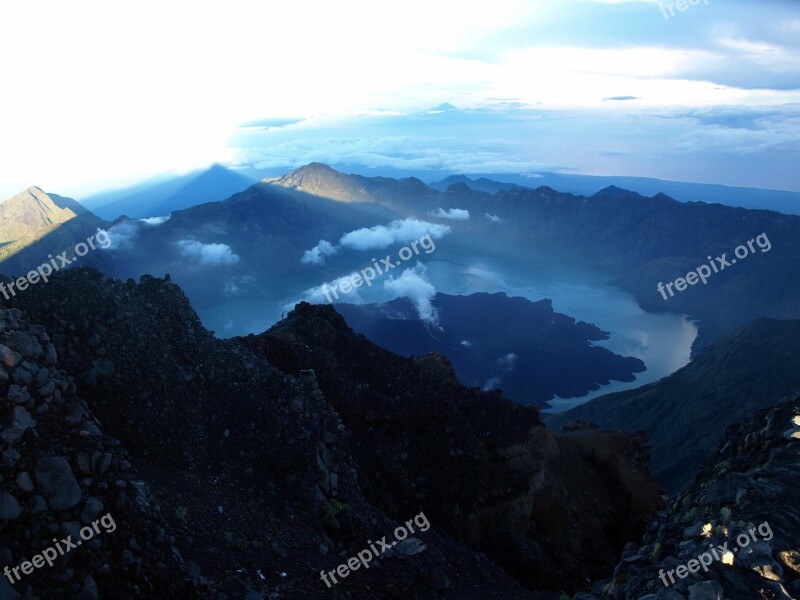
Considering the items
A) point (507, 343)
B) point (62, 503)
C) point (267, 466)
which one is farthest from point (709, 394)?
point (62, 503)

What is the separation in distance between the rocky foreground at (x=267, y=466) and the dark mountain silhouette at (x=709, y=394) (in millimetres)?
40169

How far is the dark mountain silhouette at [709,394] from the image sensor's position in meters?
65.0

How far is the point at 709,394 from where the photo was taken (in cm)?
7600

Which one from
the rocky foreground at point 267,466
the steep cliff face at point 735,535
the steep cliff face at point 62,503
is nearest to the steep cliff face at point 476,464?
the rocky foreground at point 267,466

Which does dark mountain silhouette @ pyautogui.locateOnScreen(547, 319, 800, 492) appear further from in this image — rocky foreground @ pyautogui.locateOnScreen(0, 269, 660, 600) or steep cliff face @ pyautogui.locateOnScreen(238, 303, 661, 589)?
rocky foreground @ pyautogui.locateOnScreen(0, 269, 660, 600)

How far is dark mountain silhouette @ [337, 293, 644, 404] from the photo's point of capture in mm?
132625

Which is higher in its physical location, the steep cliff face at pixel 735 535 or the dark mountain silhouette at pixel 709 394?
the steep cliff face at pixel 735 535

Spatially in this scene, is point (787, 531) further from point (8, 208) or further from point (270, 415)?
point (8, 208)

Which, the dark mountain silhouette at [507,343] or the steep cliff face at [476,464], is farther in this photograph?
the dark mountain silhouette at [507,343]

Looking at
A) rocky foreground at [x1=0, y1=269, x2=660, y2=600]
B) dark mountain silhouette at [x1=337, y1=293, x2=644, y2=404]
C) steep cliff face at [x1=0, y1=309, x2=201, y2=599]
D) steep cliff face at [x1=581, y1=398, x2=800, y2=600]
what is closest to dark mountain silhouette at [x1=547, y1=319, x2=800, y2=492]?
dark mountain silhouette at [x1=337, y1=293, x2=644, y2=404]

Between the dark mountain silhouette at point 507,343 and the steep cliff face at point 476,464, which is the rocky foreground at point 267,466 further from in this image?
the dark mountain silhouette at point 507,343

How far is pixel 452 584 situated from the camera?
1263cm

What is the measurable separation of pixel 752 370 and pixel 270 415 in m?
84.9

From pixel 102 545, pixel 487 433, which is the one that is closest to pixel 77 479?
pixel 102 545
